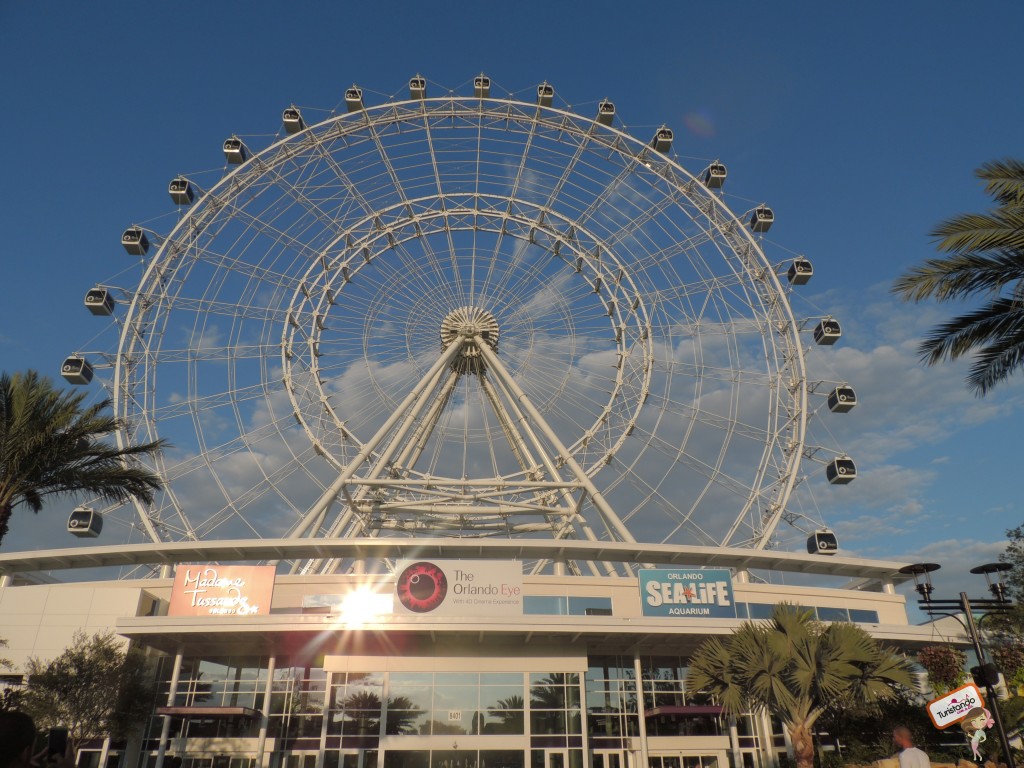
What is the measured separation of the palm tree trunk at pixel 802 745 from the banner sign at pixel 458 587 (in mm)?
12303

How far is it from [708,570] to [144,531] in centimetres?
2616

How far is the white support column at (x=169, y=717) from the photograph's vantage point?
26.9 m

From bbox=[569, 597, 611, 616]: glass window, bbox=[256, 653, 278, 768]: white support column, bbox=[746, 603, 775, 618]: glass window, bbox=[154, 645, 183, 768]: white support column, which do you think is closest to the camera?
bbox=[154, 645, 183, 768]: white support column

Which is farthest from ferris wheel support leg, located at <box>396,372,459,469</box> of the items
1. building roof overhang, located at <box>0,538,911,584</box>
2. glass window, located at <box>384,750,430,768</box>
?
glass window, located at <box>384,750,430,768</box>

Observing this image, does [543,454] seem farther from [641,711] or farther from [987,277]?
[987,277]

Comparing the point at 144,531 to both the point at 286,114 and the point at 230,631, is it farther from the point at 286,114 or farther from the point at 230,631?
the point at 286,114

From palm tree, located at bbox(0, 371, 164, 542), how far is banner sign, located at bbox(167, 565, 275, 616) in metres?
10.4

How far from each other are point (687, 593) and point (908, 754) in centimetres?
2320

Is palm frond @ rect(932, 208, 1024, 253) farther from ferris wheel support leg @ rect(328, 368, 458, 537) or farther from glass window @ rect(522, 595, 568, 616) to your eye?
ferris wheel support leg @ rect(328, 368, 458, 537)

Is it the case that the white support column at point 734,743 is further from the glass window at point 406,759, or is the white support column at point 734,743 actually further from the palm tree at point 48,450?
the palm tree at point 48,450

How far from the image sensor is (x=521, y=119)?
4381 cm

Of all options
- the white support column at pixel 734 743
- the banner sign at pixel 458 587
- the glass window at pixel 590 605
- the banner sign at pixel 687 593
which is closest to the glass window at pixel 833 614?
the banner sign at pixel 687 593

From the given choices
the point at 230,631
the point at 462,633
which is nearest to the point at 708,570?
the point at 462,633

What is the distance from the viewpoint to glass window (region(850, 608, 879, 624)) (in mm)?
34594
